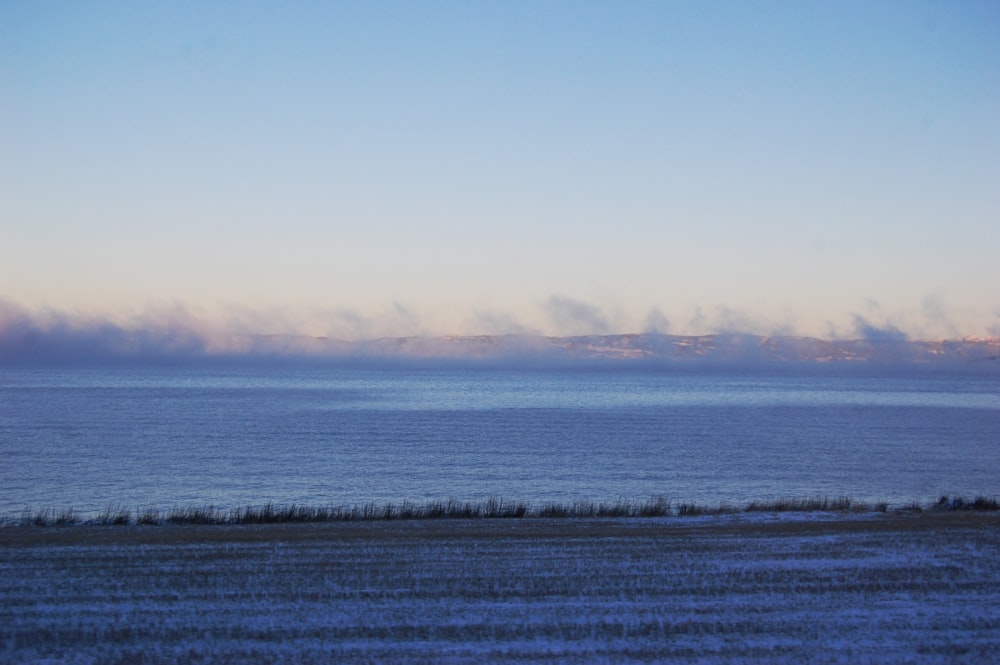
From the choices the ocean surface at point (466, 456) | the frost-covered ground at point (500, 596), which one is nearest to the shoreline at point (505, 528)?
the frost-covered ground at point (500, 596)

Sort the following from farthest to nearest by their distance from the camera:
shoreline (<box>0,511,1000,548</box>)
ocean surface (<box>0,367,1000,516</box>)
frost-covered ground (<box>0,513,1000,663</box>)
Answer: ocean surface (<box>0,367,1000,516</box>) < shoreline (<box>0,511,1000,548</box>) < frost-covered ground (<box>0,513,1000,663</box>)

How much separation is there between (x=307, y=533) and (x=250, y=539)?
Answer: 1169 mm

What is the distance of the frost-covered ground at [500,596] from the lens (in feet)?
29.4

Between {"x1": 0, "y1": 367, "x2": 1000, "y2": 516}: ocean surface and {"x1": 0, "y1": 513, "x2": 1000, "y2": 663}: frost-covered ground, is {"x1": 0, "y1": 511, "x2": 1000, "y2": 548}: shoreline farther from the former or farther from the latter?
{"x1": 0, "y1": 367, "x2": 1000, "y2": 516}: ocean surface

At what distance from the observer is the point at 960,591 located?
11.3 metres

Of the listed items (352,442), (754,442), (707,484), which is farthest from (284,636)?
(754,442)

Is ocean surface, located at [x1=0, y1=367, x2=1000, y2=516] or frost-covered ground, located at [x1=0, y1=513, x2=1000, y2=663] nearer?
frost-covered ground, located at [x1=0, y1=513, x2=1000, y2=663]

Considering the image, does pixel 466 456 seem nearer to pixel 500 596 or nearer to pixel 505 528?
pixel 505 528

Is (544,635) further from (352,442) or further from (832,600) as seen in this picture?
(352,442)

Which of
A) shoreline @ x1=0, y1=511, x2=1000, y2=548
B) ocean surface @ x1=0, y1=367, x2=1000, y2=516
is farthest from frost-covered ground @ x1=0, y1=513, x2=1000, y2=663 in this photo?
ocean surface @ x1=0, y1=367, x2=1000, y2=516

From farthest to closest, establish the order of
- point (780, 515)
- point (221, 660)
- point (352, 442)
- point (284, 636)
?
point (352, 442) → point (780, 515) → point (284, 636) → point (221, 660)

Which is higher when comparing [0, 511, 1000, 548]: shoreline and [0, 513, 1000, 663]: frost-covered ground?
[0, 513, 1000, 663]: frost-covered ground

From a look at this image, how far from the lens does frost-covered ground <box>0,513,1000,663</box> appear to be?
29.4ft

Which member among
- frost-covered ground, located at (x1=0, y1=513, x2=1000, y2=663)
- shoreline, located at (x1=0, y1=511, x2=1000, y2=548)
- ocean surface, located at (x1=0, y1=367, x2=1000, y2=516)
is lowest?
ocean surface, located at (x1=0, y1=367, x2=1000, y2=516)
